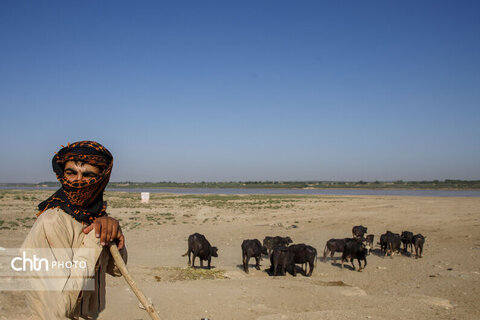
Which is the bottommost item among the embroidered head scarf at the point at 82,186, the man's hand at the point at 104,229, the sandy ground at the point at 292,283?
the sandy ground at the point at 292,283

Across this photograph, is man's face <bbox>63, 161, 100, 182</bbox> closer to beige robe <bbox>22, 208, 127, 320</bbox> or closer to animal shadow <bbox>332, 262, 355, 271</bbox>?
beige robe <bbox>22, 208, 127, 320</bbox>

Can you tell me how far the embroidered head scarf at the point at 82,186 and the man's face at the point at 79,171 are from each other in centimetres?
3

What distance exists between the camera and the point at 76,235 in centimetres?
241

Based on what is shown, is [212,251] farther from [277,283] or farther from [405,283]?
[405,283]

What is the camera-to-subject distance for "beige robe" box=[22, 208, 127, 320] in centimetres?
222

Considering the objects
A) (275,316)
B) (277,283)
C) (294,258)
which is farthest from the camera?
(294,258)

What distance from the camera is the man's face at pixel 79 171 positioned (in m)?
2.57

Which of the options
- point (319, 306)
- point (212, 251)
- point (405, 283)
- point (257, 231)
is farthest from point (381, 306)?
point (257, 231)

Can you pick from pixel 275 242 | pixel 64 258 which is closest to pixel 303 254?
pixel 275 242

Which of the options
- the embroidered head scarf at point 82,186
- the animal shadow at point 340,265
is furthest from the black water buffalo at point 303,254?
the embroidered head scarf at point 82,186

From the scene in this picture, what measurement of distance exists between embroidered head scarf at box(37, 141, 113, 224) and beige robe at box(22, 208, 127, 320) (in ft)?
0.25

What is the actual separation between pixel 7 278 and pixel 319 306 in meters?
6.85

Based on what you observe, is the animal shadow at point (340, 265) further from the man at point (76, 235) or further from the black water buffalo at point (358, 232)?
the man at point (76, 235)

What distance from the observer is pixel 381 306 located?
8.26m
